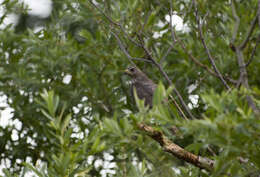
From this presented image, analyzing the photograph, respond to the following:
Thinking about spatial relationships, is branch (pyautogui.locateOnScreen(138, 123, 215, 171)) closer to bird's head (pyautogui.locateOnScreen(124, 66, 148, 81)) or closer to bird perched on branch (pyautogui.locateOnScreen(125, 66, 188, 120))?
bird's head (pyautogui.locateOnScreen(124, 66, 148, 81))

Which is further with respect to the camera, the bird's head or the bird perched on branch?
the bird perched on branch

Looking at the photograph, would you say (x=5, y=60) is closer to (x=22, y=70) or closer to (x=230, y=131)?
(x=22, y=70)

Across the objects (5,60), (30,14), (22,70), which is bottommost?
(22,70)

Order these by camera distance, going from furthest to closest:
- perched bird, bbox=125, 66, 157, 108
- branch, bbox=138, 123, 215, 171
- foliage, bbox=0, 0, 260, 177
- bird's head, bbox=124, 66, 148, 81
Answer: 1. perched bird, bbox=125, 66, 157, 108
2. bird's head, bbox=124, 66, 148, 81
3. foliage, bbox=0, 0, 260, 177
4. branch, bbox=138, 123, 215, 171

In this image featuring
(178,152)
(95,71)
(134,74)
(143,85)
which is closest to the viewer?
(178,152)

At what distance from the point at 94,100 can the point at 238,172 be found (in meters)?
2.55

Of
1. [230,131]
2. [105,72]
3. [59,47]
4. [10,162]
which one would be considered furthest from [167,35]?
[230,131]

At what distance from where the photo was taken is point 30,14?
22.5ft

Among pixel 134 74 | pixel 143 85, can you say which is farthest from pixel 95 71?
pixel 143 85

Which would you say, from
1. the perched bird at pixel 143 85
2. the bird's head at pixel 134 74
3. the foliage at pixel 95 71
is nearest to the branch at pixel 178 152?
the foliage at pixel 95 71

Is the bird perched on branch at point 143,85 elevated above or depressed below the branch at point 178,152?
above

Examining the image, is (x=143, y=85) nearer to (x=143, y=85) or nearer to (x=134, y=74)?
(x=143, y=85)

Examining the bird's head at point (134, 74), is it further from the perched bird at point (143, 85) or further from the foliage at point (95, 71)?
the foliage at point (95, 71)

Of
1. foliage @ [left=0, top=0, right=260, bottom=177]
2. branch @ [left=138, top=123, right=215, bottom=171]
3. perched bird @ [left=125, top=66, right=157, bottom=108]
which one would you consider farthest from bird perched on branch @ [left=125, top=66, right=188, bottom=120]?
branch @ [left=138, top=123, right=215, bottom=171]
